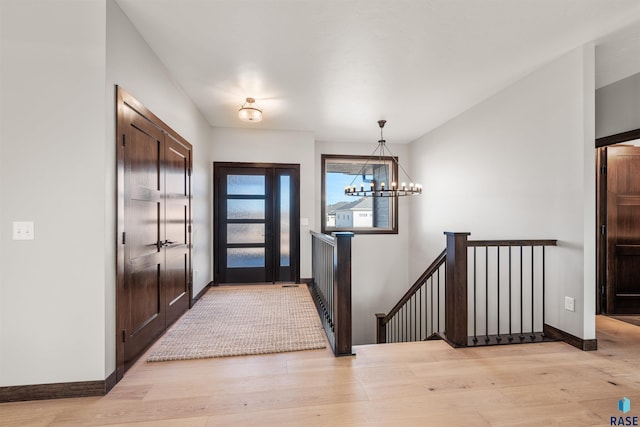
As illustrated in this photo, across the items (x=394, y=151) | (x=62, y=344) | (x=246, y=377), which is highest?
(x=394, y=151)

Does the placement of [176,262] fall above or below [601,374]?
above

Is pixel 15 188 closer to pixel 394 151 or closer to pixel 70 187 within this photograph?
pixel 70 187

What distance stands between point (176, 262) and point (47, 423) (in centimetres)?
172

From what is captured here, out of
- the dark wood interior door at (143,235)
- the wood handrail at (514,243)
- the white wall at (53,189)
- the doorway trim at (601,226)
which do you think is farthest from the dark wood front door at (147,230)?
the doorway trim at (601,226)

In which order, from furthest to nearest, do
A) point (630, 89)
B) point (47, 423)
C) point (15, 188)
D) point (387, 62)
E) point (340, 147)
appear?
point (340, 147) < point (630, 89) < point (387, 62) < point (15, 188) < point (47, 423)

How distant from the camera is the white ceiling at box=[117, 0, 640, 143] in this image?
2.07 m

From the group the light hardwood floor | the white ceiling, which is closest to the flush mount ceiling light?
the white ceiling

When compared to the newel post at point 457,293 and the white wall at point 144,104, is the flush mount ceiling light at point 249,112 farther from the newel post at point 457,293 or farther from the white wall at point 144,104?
the newel post at point 457,293

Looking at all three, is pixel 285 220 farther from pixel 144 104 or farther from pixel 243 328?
pixel 144 104

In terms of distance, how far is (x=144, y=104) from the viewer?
2449mm

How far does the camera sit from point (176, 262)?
127 inches

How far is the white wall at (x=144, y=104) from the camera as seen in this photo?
195 cm

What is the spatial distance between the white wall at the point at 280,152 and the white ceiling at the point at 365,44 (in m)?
1.07

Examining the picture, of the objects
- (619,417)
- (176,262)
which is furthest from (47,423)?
(619,417)
